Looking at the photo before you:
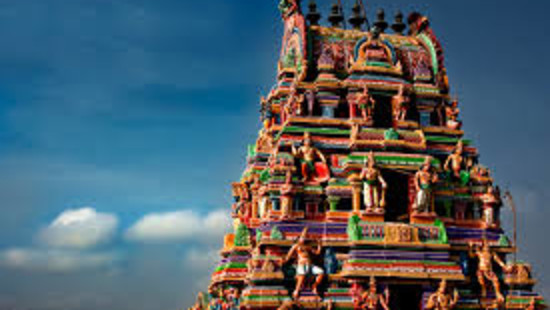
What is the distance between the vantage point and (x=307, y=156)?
3138cm

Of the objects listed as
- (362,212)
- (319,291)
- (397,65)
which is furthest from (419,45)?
(319,291)

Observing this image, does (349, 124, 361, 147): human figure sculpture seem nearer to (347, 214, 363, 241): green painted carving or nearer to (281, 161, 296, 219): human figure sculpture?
(281, 161, 296, 219): human figure sculpture

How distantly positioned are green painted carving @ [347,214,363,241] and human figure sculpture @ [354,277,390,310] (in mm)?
1739

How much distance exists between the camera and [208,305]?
39.0m

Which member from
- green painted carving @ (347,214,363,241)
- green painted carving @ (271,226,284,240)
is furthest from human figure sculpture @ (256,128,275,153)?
green painted carving @ (347,214,363,241)

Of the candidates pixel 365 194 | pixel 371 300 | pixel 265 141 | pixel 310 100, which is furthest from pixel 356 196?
pixel 265 141

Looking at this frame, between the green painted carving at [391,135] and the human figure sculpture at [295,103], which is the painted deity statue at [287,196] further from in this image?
the green painted carving at [391,135]

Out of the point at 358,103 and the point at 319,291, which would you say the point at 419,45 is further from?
the point at 319,291

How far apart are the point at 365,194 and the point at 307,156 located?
318cm

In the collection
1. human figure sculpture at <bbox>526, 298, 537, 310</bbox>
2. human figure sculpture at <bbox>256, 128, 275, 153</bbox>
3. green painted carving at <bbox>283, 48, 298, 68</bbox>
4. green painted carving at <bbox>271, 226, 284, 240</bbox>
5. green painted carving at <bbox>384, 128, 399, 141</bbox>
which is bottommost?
human figure sculpture at <bbox>526, 298, 537, 310</bbox>

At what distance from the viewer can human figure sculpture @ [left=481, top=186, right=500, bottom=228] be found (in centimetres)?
3198

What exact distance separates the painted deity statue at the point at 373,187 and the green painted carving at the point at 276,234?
12.3ft

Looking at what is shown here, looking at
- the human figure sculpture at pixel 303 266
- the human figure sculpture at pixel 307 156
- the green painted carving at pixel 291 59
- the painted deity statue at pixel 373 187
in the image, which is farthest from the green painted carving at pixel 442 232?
the green painted carving at pixel 291 59

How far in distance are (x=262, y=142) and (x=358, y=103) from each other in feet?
21.4
